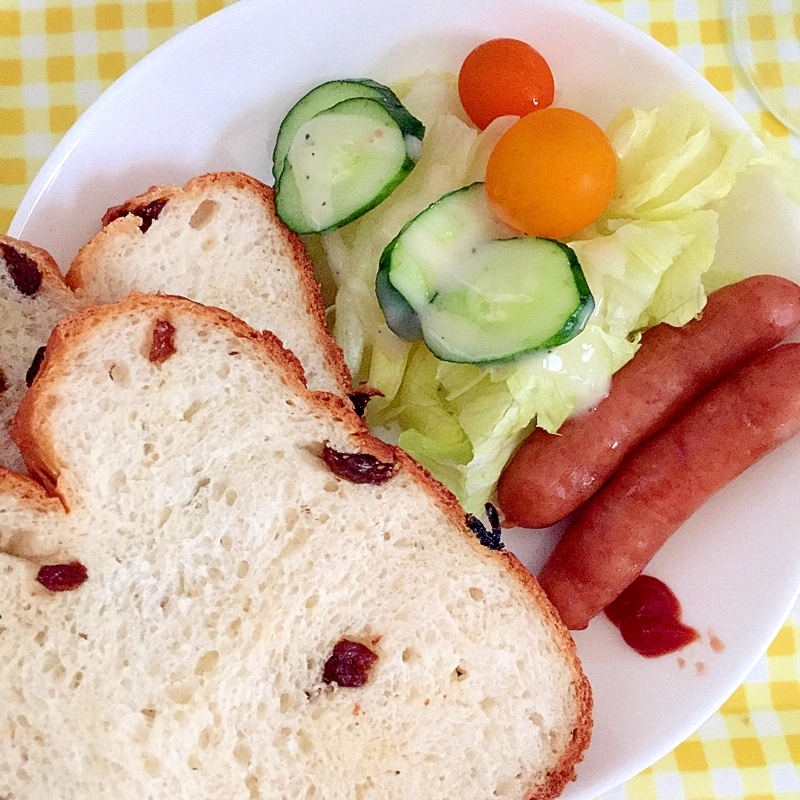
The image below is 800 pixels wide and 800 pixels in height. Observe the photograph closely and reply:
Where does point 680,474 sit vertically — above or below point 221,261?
below

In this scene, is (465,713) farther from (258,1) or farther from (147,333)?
(258,1)

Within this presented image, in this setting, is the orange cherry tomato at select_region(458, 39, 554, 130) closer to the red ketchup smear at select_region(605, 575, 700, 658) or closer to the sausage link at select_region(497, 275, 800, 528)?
the sausage link at select_region(497, 275, 800, 528)

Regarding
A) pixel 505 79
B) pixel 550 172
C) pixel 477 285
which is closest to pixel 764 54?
pixel 505 79

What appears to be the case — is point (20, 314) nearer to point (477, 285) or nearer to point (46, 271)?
point (46, 271)

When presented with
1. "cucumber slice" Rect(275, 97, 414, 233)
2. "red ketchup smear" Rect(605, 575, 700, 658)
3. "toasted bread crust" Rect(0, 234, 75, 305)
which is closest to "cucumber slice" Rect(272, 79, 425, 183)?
"cucumber slice" Rect(275, 97, 414, 233)

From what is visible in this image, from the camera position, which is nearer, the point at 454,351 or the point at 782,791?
the point at 454,351

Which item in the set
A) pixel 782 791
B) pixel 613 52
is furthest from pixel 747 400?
pixel 782 791
